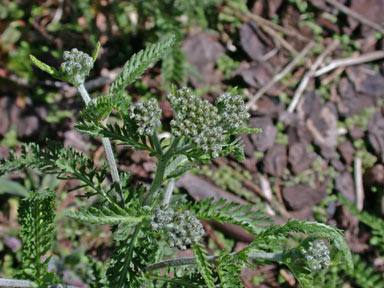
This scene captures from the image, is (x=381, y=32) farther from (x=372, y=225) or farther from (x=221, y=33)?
(x=372, y=225)

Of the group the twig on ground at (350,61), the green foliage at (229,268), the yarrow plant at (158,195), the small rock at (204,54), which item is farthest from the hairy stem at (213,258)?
the twig on ground at (350,61)

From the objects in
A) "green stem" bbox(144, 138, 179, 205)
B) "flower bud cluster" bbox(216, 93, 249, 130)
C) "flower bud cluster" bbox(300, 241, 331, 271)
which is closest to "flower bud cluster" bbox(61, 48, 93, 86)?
"green stem" bbox(144, 138, 179, 205)

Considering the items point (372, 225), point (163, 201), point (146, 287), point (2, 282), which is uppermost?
point (163, 201)

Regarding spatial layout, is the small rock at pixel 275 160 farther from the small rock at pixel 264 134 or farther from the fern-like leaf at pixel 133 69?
the fern-like leaf at pixel 133 69

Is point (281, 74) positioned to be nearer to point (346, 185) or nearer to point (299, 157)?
point (299, 157)

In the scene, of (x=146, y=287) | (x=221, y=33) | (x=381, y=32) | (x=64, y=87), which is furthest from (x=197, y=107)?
(x=381, y=32)

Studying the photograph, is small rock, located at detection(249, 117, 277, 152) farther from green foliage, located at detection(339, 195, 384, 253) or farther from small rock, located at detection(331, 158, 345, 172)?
green foliage, located at detection(339, 195, 384, 253)
